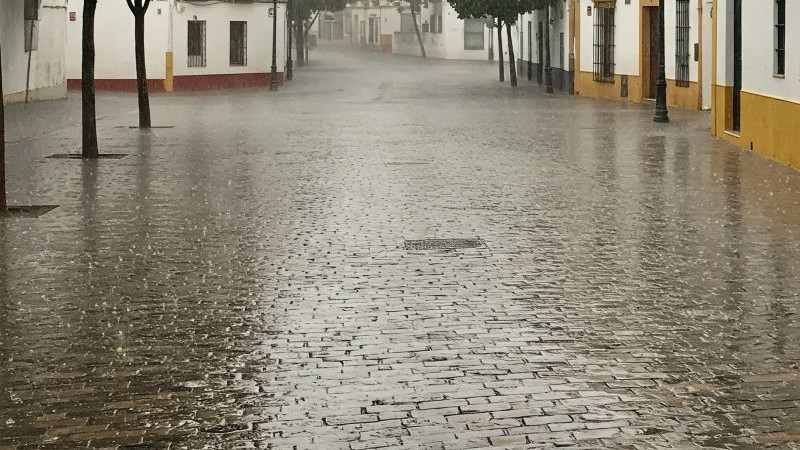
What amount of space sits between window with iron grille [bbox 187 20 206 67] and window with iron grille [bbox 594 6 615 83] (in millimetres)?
14634

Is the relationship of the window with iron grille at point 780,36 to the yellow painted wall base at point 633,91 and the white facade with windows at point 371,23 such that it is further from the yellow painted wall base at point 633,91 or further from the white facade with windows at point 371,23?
the white facade with windows at point 371,23

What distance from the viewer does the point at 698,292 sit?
962 cm

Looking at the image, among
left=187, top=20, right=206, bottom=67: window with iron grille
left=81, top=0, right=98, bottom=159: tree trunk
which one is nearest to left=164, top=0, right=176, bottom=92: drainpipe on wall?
left=187, top=20, right=206, bottom=67: window with iron grille

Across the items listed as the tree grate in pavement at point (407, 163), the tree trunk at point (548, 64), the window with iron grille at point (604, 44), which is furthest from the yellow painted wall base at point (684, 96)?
the tree grate in pavement at point (407, 163)

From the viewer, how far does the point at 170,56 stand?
1844 inches

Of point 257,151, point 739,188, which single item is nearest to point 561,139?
point 257,151

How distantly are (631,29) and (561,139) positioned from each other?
47.7 ft

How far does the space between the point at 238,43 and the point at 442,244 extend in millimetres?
40340

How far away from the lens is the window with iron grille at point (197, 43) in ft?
159

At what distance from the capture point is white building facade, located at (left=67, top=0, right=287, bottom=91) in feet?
153

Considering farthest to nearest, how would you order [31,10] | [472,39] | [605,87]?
[472,39]
[605,87]
[31,10]

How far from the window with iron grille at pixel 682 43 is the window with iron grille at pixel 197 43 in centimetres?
1968

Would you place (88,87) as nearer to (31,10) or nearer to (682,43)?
(31,10)

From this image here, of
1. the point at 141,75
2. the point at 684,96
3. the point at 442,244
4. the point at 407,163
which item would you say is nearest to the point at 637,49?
the point at 684,96
